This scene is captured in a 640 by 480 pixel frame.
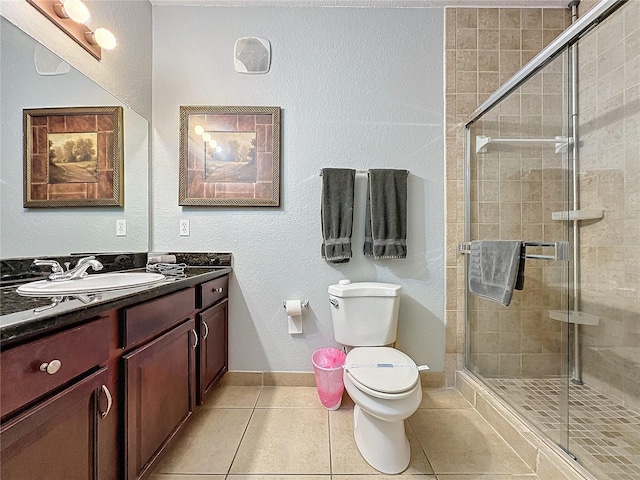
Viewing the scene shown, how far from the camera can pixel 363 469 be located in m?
1.25

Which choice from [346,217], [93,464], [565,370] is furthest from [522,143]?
[93,464]

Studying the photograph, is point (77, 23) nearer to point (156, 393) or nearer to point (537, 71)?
point (156, 393)

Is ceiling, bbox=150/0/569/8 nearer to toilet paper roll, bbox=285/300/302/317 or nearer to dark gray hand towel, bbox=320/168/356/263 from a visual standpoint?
dark gray hand towel, bbox=320/168/356/263

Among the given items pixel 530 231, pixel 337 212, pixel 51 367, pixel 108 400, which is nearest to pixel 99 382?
pixel 108 400

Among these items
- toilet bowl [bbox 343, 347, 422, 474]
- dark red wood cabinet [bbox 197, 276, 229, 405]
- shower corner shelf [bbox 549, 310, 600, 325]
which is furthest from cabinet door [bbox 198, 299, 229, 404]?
shower corner shelf [bbox 549, 310, 600, 325]

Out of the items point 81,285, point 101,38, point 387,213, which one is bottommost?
point 81,285

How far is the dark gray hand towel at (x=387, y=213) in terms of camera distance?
6.14ft

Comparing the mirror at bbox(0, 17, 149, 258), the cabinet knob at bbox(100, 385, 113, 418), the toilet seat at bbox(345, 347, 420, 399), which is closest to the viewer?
the cabinet knob at bbox(100, 385, 113, 418)

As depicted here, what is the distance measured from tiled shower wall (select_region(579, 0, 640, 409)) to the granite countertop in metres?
2.09

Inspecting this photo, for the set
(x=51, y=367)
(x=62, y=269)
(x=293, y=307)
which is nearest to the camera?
(x=51, y=367)

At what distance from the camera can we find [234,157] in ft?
6.36

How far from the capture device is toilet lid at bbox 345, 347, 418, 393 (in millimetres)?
1209

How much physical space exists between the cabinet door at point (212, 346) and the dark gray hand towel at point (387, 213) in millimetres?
996

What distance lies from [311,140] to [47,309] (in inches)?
63.1
